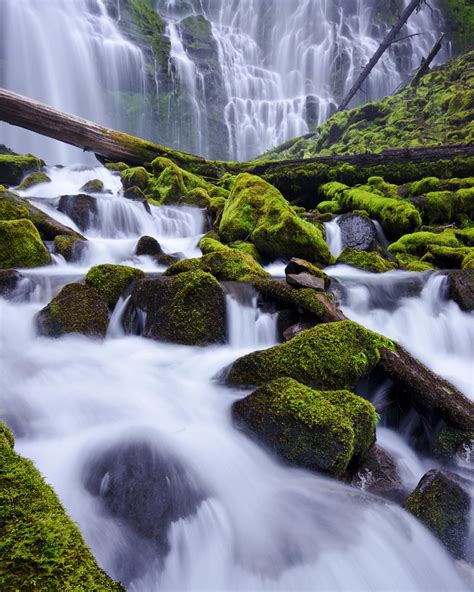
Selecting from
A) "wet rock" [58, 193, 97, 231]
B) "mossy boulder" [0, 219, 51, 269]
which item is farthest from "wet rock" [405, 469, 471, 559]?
"wet rock" [58, 193, 97, 231]

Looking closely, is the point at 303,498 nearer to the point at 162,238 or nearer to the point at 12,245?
the point at 12,245

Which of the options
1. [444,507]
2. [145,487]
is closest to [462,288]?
[444,507]

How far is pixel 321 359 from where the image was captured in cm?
354

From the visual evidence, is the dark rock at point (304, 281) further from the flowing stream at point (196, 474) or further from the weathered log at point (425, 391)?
the weathered log at point (425, 391)

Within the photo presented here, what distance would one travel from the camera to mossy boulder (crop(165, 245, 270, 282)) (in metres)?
5.83

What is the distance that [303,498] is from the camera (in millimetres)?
2555

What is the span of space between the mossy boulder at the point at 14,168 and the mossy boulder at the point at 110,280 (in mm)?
9943

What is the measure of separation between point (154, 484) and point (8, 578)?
126cm

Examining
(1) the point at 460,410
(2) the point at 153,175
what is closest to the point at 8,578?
(1) the point at 460,410

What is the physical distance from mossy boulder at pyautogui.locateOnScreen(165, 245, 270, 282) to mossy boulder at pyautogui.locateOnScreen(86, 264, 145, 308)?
645 millimetres

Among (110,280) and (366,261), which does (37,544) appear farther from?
(366,261)

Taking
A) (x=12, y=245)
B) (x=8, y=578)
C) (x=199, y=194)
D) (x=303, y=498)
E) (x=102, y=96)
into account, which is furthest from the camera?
(x=102, y=96)

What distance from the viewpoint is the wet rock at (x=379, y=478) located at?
2.73 metres

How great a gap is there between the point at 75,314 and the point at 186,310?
4.72ft
